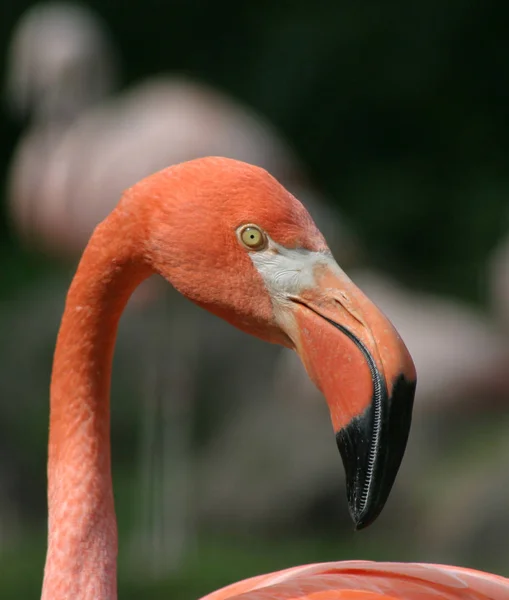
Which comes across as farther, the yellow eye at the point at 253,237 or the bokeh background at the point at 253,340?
the bokeh background at the point at 253,340

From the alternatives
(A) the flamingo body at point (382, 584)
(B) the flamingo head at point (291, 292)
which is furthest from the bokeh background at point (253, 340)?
(B) the flamingo head at point (291, 292)

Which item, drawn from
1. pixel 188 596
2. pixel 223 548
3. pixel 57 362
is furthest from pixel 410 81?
pixel 57 362

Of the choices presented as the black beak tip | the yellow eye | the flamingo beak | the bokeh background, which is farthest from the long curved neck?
the bokeh background

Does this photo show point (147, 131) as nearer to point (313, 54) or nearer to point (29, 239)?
point (29, 239)

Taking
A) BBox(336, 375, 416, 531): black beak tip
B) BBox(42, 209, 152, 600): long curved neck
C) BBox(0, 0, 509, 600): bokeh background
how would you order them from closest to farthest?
BBox(336, 375, 416, 531): black beak tip, BBox(42, 209, 152, 600): long curved neck, BBox(0, 0, 509, 600): bokeh background

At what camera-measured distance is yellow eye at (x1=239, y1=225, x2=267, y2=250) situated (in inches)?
70.0

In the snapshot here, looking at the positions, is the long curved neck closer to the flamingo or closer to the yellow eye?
the flamingo

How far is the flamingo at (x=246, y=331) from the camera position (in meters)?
1.68

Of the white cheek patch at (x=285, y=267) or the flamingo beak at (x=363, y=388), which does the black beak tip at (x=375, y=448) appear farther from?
the white cheek patch at (x=285, y=267)

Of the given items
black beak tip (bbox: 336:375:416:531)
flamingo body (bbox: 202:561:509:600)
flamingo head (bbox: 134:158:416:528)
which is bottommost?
flamingo body (bbox: 202:561:509:600)

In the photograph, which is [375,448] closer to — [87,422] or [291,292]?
[291,292]

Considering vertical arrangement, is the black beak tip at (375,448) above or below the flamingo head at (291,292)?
below

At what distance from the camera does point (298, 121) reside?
8.38 metres

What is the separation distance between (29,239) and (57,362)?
3.91 metres
